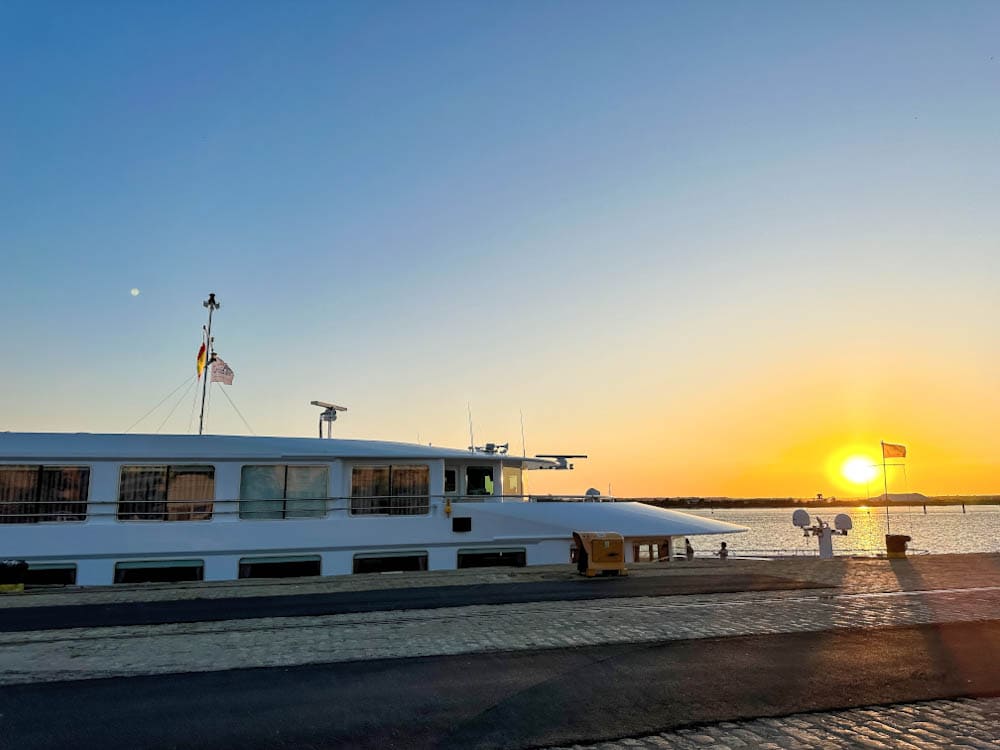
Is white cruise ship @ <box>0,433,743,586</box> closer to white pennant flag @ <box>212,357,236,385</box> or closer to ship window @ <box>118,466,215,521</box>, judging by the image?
ship window @ <box>118,466,215,521</box>

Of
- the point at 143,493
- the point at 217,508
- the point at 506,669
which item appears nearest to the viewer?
the point at 506,669

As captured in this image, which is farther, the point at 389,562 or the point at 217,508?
the point at 389,562

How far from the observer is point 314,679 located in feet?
27.3

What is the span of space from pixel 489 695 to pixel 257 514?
16467mm

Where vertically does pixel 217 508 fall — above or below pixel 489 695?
above

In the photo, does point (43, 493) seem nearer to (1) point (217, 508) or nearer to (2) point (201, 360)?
(1) point (217, 508)

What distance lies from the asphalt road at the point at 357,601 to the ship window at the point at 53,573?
658 centimetres

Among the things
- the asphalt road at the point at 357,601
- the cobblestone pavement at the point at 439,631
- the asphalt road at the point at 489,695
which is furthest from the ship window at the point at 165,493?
the asphalt road at the point at 489,695

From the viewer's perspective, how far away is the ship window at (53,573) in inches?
784

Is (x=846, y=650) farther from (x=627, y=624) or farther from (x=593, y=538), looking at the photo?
(x=593, y=538)

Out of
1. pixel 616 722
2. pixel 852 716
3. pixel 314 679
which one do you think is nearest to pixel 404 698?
pixel 314 679

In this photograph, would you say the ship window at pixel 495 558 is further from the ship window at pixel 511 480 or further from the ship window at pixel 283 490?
the ship window at pixel 283 490

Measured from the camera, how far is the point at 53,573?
2012cm

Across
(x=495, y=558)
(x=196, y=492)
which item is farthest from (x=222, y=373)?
(x=495, y=558)
